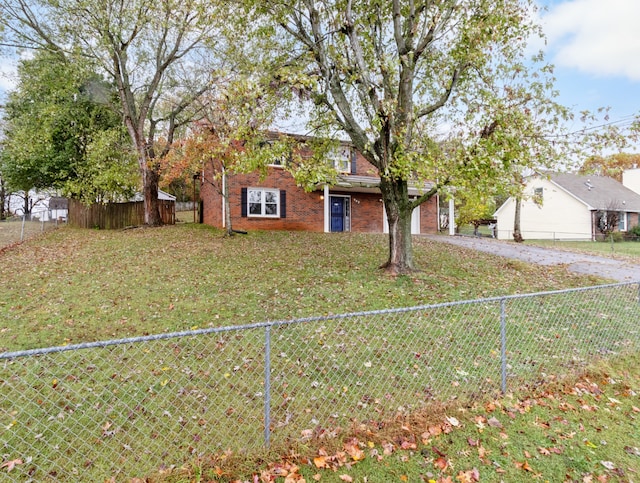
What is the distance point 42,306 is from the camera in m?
7.02

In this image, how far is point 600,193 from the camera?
30000 mm

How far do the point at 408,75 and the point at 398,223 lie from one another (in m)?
3.61

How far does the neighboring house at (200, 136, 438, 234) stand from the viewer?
58.7 ft

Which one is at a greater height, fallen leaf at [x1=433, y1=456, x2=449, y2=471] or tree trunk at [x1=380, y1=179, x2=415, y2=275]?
tree trunk at [x1=380, y1=179, x2=415, y2=275]

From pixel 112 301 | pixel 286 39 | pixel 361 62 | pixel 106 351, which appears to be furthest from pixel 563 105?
pixel 112 301

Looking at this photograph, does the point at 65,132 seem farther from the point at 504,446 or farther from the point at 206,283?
the point at 504,446

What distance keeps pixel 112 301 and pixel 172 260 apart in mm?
3567

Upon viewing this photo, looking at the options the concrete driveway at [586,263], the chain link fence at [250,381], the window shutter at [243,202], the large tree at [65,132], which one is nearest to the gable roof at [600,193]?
the concrete driveway at [586,263]

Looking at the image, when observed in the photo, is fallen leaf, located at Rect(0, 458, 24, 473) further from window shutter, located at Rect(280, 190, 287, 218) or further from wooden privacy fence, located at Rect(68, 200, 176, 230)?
wooden privacy fence, located at Rect(68, 200, 176, 230)

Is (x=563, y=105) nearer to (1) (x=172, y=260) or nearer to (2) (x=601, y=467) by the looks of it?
(2) (x=601, y=467)

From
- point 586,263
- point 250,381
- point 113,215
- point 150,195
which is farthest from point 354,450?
point 113,215

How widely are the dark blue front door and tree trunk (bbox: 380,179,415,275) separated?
11.1 meters

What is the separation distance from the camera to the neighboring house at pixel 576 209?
27.1 metres

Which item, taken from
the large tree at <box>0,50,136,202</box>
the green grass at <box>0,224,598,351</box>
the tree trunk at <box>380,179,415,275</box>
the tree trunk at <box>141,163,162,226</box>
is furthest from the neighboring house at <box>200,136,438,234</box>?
the tree trunk at <box>380,179,415,275</box>
